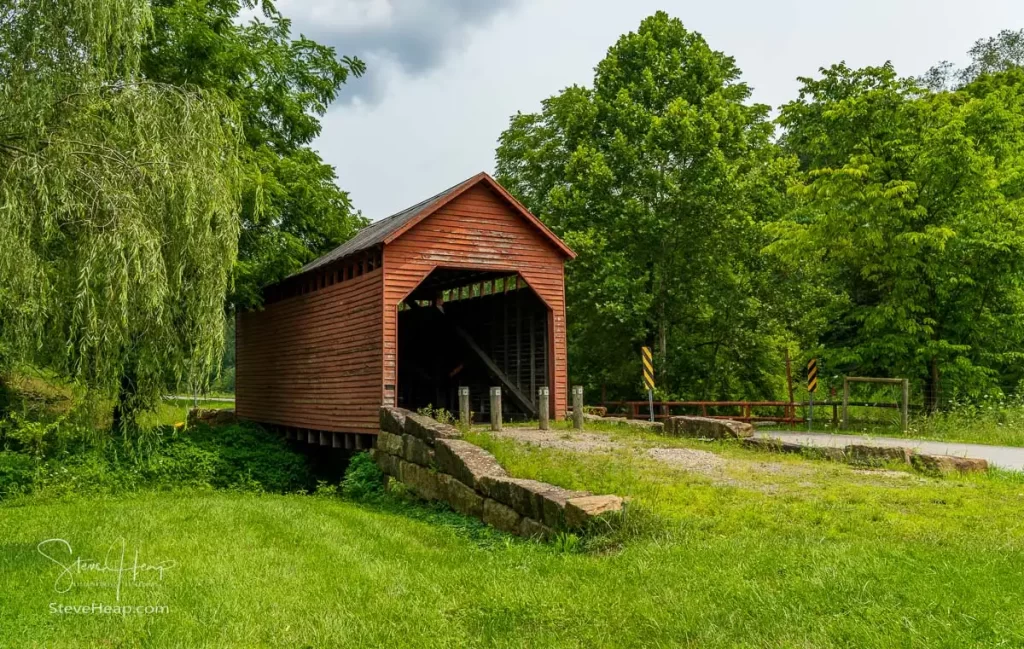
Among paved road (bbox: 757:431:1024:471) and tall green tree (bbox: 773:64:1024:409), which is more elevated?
tall green tree (bbox: 773:64:1024:409)

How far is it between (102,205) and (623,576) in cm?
541

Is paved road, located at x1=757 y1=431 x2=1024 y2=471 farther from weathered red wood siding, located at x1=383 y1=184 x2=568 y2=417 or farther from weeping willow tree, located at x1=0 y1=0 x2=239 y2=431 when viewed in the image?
weeping willow tree, located at x1=0 y1=0 x2=239 y2=431

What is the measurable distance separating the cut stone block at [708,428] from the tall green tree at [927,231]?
6.50m

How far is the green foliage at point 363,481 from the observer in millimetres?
13548

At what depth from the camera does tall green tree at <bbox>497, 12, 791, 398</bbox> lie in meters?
22.0

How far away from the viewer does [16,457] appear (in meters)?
14.0

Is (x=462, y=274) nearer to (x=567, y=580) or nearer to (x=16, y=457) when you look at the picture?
(x=16, y=457)

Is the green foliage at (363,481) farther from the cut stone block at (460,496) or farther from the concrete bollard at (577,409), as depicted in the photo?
the concrete bollard at (577,409)

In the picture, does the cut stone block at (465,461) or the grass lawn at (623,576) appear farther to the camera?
the cut stone block at (465,461)

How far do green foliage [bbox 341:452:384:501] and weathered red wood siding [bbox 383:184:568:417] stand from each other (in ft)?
3.95

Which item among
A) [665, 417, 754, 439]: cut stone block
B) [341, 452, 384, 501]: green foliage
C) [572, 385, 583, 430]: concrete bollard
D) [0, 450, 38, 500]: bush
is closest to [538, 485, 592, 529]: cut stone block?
[665, 417, 754, 439]: cut stone block

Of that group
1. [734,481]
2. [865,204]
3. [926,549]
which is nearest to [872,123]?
[865,204]

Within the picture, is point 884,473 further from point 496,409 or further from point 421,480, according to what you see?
point 496,409

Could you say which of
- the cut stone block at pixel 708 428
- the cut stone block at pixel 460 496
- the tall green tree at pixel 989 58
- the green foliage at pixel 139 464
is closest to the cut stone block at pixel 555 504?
the cut stone block at pixel 460 496
